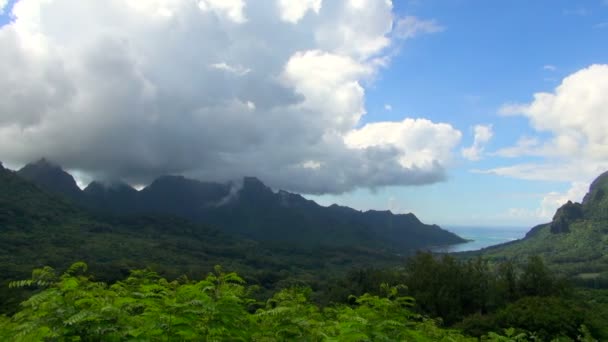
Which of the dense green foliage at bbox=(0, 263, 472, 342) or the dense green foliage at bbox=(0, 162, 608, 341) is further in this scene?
the dense green foliage at bbox=(0, 162, 608, 341)

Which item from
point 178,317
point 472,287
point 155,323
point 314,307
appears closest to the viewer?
point 155,323

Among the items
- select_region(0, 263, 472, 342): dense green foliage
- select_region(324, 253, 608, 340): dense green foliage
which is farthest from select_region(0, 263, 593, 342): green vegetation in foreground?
select_region(324, 253, 608, 340): dense green foliage

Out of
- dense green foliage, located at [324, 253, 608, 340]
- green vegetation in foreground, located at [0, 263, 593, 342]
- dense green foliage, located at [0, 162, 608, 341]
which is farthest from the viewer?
dense green foliage, located at [324, 253, 608, 340]

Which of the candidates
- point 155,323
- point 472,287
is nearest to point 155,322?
point 155,323

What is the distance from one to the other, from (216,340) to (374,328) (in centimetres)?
300

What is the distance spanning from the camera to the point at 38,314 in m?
6.20

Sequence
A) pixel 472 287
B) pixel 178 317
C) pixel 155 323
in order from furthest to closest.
Answer: pixel 472 287 → pixel 178 317 → pixel 155 323

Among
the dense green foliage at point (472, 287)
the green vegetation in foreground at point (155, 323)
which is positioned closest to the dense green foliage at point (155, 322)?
the green vegetation in foreground at point (155, 323)

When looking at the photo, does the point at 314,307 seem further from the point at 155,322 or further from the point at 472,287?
the point at 472,287

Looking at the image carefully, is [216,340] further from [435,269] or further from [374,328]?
[435,269]

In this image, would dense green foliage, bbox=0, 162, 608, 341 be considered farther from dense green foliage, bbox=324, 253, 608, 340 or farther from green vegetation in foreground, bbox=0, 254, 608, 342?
dense green foliage, bbox=324, 253, 608, 340

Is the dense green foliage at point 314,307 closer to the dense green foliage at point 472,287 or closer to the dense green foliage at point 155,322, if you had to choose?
the dense green foliage at point 155,322

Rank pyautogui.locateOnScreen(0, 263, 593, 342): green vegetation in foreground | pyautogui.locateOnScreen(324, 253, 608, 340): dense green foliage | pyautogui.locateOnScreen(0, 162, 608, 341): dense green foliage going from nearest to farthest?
1. pyautogui.locateOnScreen(0, 263, 593, 342): green vegetation in foreground
2. pyautogui.locateOnScreen(0, 162, 608, 341): dense green foliage
3. pyautogui.locateOnScreen(324, 253, 608, 340): dense green foliage

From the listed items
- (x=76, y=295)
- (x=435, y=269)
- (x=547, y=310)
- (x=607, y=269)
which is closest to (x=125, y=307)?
(x=76, y=295)
